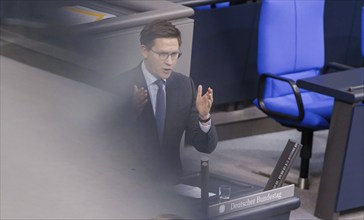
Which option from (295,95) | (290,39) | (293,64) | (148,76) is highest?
(148,76)

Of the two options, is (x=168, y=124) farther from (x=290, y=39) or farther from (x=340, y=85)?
(x=290, y=39)

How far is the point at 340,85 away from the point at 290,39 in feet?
1.18

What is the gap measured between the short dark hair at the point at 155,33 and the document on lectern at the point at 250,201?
1.01ft

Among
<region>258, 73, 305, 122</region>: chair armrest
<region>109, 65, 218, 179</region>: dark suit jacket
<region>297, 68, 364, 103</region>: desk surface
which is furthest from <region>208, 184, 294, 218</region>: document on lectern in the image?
<region>258, 73, 305, 122</region>: chair armrest

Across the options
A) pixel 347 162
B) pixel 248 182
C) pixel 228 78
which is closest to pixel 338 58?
pixel 228 78

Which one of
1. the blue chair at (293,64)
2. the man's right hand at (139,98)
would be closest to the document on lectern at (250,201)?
the man's right hand at (139,98)

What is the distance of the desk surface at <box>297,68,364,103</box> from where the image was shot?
349cm

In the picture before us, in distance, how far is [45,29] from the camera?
1.79m

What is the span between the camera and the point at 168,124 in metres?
1.47

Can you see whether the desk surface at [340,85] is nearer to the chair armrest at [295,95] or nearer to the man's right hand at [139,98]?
the chair armrest at [295,95]

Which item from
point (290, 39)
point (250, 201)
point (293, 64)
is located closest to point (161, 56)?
point (250, 201)

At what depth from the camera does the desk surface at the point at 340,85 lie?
349 centimetres

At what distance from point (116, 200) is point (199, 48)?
8.16ft

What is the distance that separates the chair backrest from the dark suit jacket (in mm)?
2256
